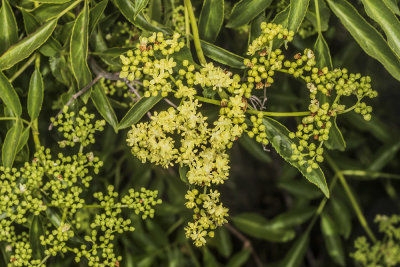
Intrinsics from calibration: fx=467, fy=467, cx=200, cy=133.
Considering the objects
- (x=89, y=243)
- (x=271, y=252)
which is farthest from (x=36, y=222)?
(x=271, y=252)

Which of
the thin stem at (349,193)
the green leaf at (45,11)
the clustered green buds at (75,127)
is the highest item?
the green leaf at (45,11)

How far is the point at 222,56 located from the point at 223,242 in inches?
52.3

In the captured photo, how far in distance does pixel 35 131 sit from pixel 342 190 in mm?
1657

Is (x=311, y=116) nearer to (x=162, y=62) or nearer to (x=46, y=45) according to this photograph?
(x=162, y=62)

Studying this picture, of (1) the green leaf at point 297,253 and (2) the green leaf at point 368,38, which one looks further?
(1) the green leaf at point 297,253

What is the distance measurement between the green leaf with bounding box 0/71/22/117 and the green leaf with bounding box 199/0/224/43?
25.0 inches

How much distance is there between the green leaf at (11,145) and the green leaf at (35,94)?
0.23 ft

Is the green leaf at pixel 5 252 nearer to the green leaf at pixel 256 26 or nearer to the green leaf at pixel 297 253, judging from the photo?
the green leaf at pixel 256 26

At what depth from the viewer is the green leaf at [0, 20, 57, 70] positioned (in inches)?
55.9

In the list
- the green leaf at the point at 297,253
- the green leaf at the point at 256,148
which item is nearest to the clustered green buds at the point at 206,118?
the green leaf at the point at 256,148

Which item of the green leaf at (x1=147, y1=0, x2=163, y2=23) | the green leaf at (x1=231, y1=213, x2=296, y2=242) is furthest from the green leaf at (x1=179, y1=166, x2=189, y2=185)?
the green leaf at (x1=231, y1=213, x2=296, y2=242)

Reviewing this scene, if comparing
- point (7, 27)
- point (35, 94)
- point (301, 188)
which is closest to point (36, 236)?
point (35, 94)

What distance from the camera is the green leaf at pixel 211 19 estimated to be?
1.53 m

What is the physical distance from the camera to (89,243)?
156cm
